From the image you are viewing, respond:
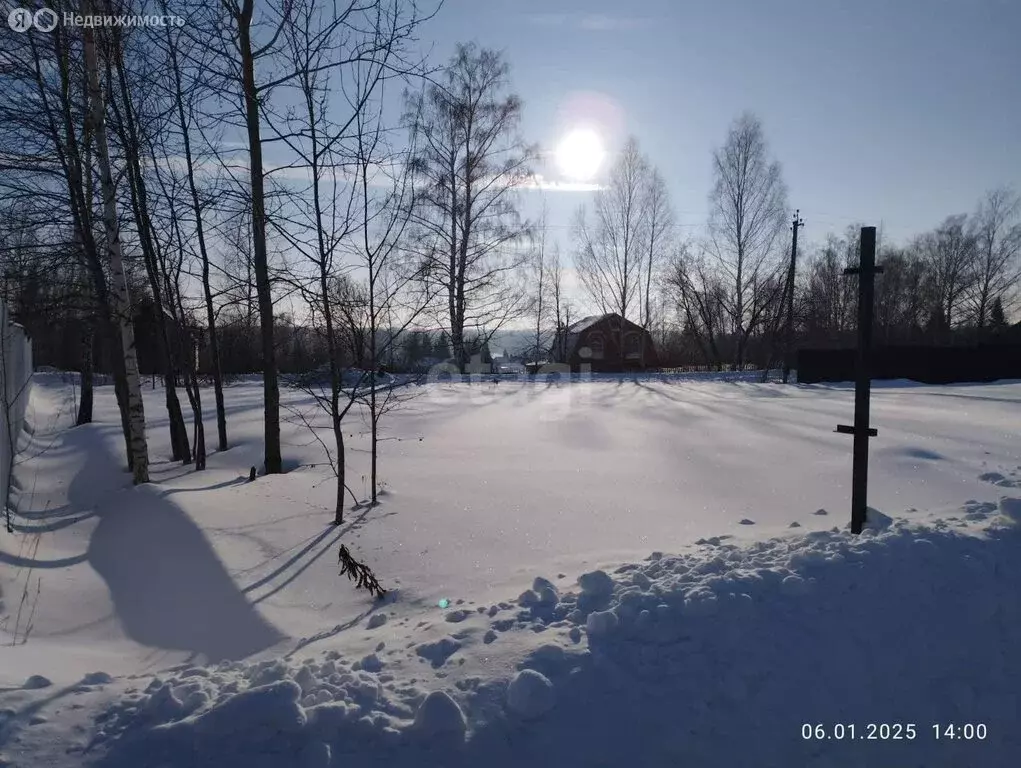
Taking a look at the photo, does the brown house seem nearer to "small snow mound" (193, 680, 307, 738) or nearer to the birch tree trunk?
the birch tree trunk

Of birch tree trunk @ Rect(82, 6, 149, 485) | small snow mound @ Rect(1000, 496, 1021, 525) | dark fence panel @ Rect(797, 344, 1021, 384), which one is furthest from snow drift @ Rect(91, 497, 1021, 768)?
dark fence panel @ Rect(797, 344, 1021, 384)

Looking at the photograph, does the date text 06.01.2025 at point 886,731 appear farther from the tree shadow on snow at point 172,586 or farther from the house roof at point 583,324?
the house roof at point 583,324

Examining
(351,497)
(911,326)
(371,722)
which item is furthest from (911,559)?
(911,326)

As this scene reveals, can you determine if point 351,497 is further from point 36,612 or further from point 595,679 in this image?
point 595,679

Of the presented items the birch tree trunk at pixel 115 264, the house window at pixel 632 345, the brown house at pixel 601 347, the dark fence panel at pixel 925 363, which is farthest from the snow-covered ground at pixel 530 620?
the house window at pixel 632 345

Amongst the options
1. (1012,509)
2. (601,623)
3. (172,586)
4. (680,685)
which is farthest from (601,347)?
(680,685)

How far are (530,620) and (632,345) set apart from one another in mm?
35198

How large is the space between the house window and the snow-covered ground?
98.6 ft

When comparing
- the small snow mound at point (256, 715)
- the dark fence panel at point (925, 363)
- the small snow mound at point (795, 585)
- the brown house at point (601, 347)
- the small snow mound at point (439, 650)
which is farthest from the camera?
the brown house at point (601, 347)

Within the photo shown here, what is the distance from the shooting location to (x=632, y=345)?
37.1 metres

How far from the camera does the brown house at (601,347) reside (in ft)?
118

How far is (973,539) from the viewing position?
3461 millimetres

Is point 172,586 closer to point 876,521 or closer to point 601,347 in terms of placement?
point 876,521

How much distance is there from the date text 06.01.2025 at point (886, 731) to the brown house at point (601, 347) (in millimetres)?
32964
